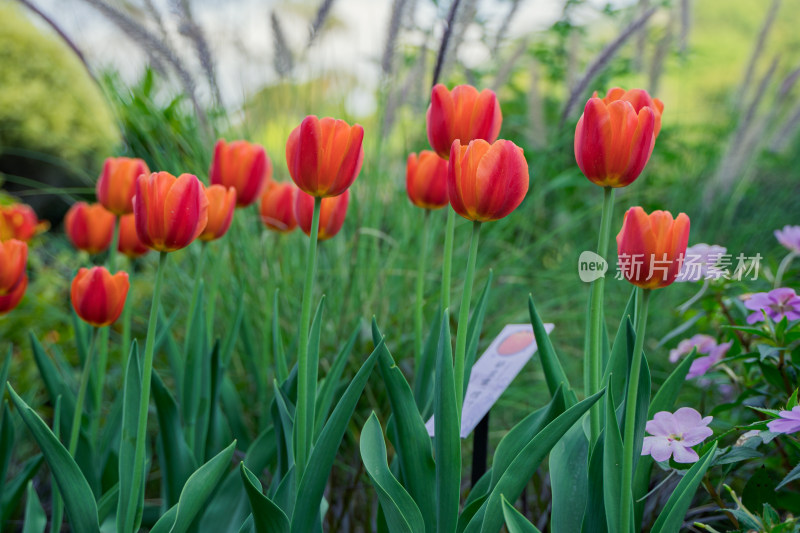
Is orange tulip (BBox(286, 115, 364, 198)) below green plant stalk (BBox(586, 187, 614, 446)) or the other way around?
the other way around


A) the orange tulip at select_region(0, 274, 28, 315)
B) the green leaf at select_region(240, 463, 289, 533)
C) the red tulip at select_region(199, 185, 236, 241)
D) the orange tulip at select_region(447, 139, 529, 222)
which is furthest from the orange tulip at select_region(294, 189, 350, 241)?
the orange tulip at select_region(0, 274, 28, 315)

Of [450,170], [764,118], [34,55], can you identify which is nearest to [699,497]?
[450,170]

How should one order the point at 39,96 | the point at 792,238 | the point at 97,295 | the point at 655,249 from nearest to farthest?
the point at 655,249, the point at 97,295, the point at 792,238, the point at 39,96

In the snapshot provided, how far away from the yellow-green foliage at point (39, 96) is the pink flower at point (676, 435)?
369cm

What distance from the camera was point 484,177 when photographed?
64 cm

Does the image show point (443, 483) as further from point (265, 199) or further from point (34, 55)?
point (34, 55)

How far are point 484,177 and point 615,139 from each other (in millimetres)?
132

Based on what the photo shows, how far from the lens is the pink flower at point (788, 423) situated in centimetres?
62

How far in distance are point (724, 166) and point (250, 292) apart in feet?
4.37

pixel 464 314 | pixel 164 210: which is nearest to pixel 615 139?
pixel 464 314

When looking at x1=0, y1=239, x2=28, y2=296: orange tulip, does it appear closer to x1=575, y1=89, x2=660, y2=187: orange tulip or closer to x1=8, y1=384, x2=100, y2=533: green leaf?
x1=8, y1=384, x2=100, y2=533: green leaf

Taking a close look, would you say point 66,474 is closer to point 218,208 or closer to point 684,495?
point 218,208

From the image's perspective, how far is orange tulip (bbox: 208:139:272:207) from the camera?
1.00 metres

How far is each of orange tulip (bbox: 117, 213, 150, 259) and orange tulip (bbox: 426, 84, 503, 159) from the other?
55 centimetres
